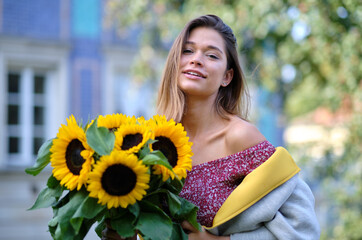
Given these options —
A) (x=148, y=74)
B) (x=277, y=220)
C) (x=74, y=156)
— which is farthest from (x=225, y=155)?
(x=148, y=74)

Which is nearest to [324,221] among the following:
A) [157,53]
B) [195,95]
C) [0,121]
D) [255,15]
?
[157,53]

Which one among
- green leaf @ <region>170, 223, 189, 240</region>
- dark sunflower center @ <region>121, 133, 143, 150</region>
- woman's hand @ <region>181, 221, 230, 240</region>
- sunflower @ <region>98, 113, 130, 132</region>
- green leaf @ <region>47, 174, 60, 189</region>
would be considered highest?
sunflower @ <region>98, 113, 130, 132</region>

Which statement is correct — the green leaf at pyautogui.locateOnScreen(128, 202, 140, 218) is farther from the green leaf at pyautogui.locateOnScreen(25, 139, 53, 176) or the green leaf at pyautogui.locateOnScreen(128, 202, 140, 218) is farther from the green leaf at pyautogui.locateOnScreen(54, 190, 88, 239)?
the green leaf at pyautogui.locateOnScreen(25, 139, 53, 176)

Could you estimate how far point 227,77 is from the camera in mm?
2367

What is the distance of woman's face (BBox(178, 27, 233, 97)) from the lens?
84.9 inches

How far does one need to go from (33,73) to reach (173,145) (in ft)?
25.0

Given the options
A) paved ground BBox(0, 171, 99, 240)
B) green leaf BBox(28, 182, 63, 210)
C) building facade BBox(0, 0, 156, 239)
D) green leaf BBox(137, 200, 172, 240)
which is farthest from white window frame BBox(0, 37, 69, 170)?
green leaf BBox(137, 200, 172, 240)

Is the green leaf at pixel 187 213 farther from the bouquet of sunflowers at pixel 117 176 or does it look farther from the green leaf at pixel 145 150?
the green leaf at pixel 145 150

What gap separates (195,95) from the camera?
87.4 inches

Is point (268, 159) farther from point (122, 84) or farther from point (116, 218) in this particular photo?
point (122, 84)

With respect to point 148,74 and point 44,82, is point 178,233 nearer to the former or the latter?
point 148,74

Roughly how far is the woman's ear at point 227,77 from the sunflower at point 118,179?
0.85 m

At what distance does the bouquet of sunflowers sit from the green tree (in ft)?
10.9

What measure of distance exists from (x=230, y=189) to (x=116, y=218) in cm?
58
